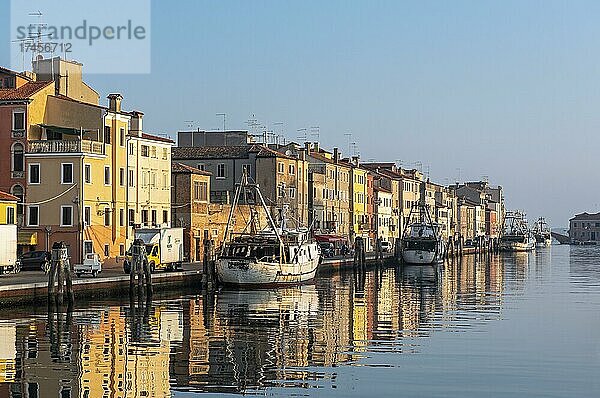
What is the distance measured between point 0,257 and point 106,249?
1458 cm

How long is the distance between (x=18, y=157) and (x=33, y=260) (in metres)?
8.61

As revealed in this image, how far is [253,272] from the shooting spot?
6594 centimetres

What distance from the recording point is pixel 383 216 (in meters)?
146

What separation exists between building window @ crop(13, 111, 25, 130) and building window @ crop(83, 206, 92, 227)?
643 centimetres

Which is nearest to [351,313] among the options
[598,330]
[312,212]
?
[598,330]

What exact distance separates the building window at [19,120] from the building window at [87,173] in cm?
462

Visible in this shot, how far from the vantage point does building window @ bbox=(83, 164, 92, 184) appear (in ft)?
232

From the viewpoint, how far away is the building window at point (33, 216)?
231 feet

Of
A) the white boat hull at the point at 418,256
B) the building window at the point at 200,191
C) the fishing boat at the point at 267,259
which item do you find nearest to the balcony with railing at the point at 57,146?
the fishing boat at the point at 267,259

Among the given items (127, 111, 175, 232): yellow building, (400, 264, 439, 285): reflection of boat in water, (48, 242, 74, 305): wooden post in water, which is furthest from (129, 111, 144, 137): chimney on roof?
(48, 242, 74, 305): wooden post in water

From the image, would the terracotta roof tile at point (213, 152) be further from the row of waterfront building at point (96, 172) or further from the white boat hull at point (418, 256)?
the white boat hull at point (418, 256)

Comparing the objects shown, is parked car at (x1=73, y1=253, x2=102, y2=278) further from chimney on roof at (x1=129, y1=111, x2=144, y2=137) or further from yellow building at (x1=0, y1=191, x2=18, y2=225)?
chimney on roof at (x1=129, y1=111, x2=144, y2=137)

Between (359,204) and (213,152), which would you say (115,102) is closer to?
→ (213,152)

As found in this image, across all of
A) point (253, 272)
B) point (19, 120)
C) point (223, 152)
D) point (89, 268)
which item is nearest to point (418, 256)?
point (223, 152)
